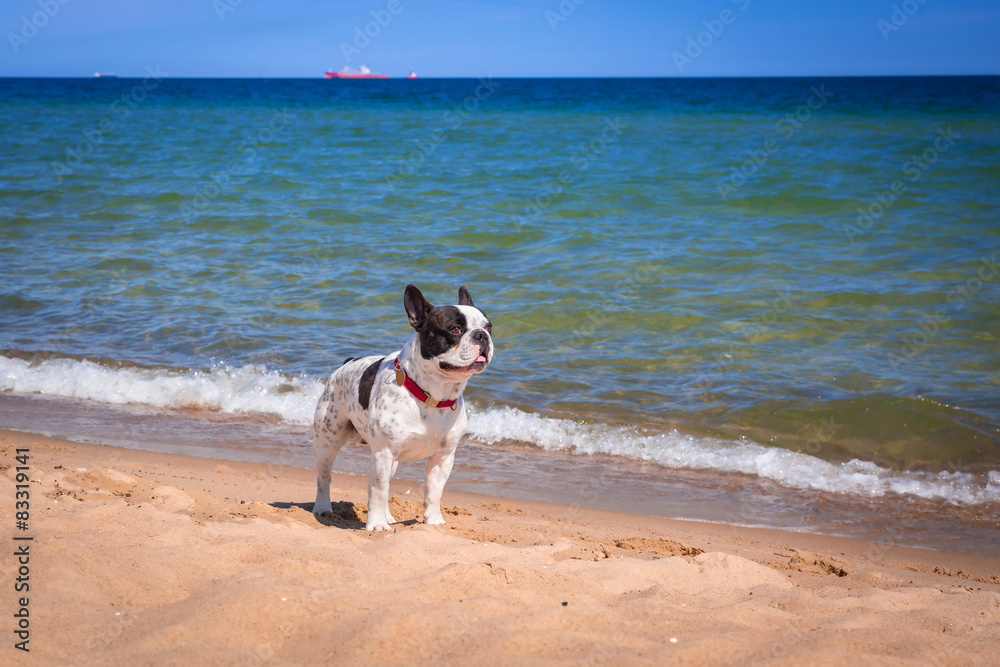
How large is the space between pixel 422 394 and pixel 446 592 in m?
1.59

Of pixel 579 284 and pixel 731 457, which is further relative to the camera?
pixel 579 284

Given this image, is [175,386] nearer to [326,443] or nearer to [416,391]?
[326,443]

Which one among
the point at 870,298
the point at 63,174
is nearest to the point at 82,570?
the point at 870,298

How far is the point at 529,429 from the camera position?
7660 millimetres

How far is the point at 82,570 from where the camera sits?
134 inches

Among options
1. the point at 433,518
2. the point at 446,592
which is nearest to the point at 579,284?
the point at 433,518

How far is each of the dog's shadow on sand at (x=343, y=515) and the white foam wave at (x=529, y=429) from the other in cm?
211

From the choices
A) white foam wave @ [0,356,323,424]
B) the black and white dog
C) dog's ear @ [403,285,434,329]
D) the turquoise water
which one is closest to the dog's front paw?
the black and white dog

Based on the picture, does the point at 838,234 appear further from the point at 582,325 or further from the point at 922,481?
the point at 922,481

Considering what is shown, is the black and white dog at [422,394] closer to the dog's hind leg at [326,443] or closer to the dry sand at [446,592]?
the dog's hind leg at [326,443]

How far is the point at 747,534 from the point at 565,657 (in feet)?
10.3

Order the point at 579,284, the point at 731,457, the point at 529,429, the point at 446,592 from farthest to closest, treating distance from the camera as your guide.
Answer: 1. the point at 579,284
2. the point at 529,429
3. the point at 731,457
4. the point at 446,592

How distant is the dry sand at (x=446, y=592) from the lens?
290 cm

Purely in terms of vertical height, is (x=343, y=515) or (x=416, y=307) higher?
(x=416, y=307)
